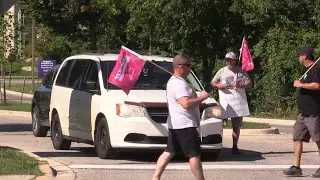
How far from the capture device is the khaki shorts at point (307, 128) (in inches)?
410

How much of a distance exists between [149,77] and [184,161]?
1598mm

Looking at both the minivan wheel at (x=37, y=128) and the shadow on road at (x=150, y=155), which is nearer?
the shadow on road at (x=150, y=155)

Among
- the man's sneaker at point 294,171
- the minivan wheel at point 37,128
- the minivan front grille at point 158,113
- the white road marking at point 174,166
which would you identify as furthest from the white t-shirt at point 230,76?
the minivan wheel at point 37,128

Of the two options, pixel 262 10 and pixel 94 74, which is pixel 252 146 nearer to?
pixel 94 74

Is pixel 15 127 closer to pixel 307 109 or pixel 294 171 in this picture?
pixel 294 171

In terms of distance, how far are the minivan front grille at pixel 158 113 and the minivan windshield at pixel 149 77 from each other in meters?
0.81


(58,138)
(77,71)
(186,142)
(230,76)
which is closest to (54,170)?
(186,142)

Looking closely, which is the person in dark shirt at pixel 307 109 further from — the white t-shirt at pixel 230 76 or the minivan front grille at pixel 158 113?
the white t-shirt at pixel 230 76

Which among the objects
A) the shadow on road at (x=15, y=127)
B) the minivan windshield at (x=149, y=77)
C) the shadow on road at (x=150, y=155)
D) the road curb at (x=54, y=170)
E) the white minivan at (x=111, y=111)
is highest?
the minivan windshield at (x=149, y=77)

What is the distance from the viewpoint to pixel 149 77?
12.7 m

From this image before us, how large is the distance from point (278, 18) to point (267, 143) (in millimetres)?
13090

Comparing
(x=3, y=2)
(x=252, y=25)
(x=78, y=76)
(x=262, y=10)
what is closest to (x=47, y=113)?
(x=78, y=76)

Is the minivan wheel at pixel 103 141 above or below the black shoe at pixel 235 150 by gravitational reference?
above

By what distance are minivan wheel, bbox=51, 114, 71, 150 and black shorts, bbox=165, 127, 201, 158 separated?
5.36 m
